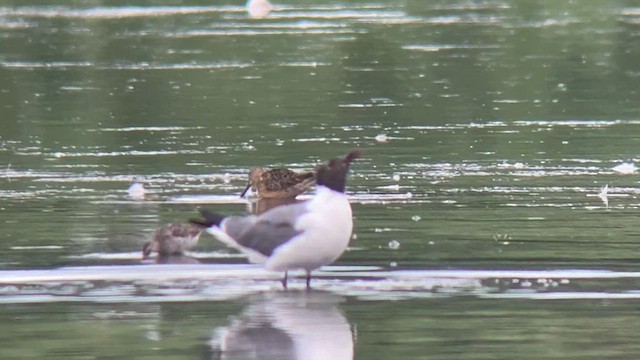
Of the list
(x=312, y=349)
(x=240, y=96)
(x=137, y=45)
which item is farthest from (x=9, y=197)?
(x=137, y=45)

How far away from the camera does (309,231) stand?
12.4 m

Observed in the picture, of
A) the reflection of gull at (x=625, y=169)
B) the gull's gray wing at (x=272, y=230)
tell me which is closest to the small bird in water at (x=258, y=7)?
the reflection of gull at (x=625, y=169)

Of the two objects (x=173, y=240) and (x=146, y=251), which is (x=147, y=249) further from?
(x=173, y=240)

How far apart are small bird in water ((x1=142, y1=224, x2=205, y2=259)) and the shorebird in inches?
47.3

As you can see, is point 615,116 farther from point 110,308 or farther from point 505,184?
point 110,308

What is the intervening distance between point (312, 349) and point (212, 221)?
3.33 m

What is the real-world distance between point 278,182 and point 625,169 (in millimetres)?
3519

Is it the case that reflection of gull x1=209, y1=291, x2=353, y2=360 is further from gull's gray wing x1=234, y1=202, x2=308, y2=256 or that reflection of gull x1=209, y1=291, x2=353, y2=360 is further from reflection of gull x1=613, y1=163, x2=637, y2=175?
reflection of gull x1=613, y1=163, x2=637, y2=175

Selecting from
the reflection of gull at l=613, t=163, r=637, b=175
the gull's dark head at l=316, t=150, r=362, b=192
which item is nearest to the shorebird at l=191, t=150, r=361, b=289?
the gull's dark head at l=316, t=150, r=362, b=192

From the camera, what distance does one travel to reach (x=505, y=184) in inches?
703

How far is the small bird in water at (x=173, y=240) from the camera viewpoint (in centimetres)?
1413

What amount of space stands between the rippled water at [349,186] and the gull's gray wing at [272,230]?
0.93 ft

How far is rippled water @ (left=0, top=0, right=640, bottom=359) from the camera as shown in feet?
36.1

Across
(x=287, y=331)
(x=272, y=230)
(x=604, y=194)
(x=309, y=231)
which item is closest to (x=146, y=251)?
(x=272, y=230)
